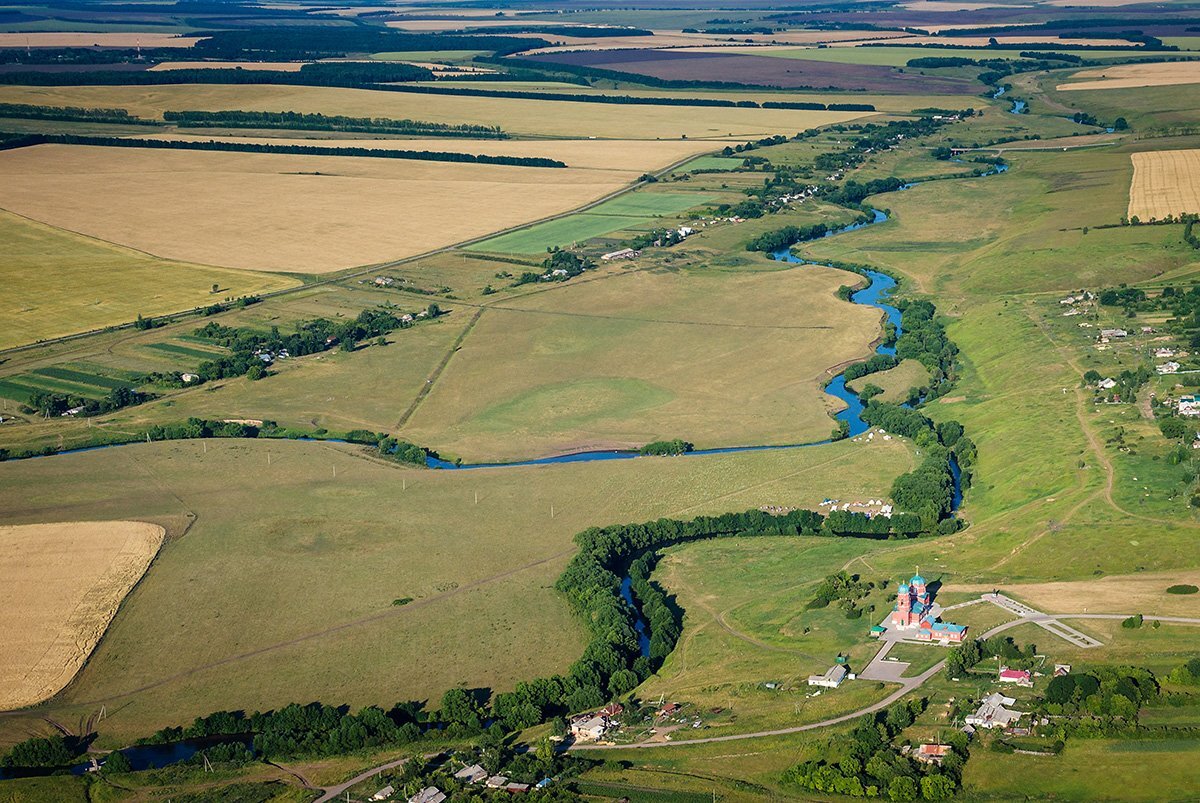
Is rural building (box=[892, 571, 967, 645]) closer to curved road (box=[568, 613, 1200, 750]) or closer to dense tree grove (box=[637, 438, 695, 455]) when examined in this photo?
curved road (box=[568, 613, 1200, 750])

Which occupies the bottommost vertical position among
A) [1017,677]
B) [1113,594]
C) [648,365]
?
[1017,677]

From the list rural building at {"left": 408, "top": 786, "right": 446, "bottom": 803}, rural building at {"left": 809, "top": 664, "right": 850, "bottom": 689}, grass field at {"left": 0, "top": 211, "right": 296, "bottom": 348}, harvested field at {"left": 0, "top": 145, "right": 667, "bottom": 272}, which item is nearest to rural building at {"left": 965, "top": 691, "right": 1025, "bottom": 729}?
rural building at {"left": 809, "top": 664, "right": 850, "bottom": 689}

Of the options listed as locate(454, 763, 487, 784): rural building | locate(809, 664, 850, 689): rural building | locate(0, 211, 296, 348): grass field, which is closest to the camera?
locate(454, 763, 487, 784): rural building

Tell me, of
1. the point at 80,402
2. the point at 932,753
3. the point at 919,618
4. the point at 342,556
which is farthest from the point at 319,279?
the point at 932,753

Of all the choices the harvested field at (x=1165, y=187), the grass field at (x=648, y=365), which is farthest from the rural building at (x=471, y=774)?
the harvested field at (x=1165, y=187)

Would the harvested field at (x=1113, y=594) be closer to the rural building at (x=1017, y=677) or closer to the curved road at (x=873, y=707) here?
the curved road at (x=873, y=707)

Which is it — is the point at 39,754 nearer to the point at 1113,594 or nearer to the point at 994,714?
the point at 994,714
